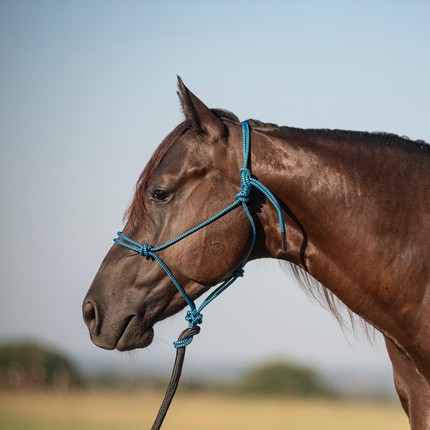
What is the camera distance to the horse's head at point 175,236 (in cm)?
276

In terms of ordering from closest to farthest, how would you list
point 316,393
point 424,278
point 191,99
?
1. point 424,278
2. point 191,99
3. point 316,393

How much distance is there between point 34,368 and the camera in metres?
25.8

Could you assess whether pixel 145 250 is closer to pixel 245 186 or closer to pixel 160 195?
pixel 160 195

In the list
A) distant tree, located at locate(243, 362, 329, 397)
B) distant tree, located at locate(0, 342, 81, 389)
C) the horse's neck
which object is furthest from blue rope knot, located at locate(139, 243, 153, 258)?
distant tree, located at locate(243, 362, 329, 397)

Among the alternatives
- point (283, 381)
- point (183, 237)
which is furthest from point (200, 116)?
point (283, 381)

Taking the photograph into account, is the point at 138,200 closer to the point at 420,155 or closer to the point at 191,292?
the point at 191,292

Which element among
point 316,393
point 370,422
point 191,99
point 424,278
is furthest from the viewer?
point 316,393

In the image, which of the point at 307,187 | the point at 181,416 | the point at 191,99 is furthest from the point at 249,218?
the point at 181,416

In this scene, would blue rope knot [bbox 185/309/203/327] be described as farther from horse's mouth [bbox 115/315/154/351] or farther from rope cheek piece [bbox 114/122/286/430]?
horse's mouth [bbox 115/315/154/351]

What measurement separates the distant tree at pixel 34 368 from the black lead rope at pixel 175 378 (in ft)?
72.9

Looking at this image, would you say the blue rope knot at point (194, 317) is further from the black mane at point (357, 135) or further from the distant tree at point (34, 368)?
the distant tree at point (34, 368)

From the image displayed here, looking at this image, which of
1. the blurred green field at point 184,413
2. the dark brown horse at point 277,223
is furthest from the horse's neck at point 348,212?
the blurred green field at point 184,413

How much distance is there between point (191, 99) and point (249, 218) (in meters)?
0.79

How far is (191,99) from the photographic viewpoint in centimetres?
276
